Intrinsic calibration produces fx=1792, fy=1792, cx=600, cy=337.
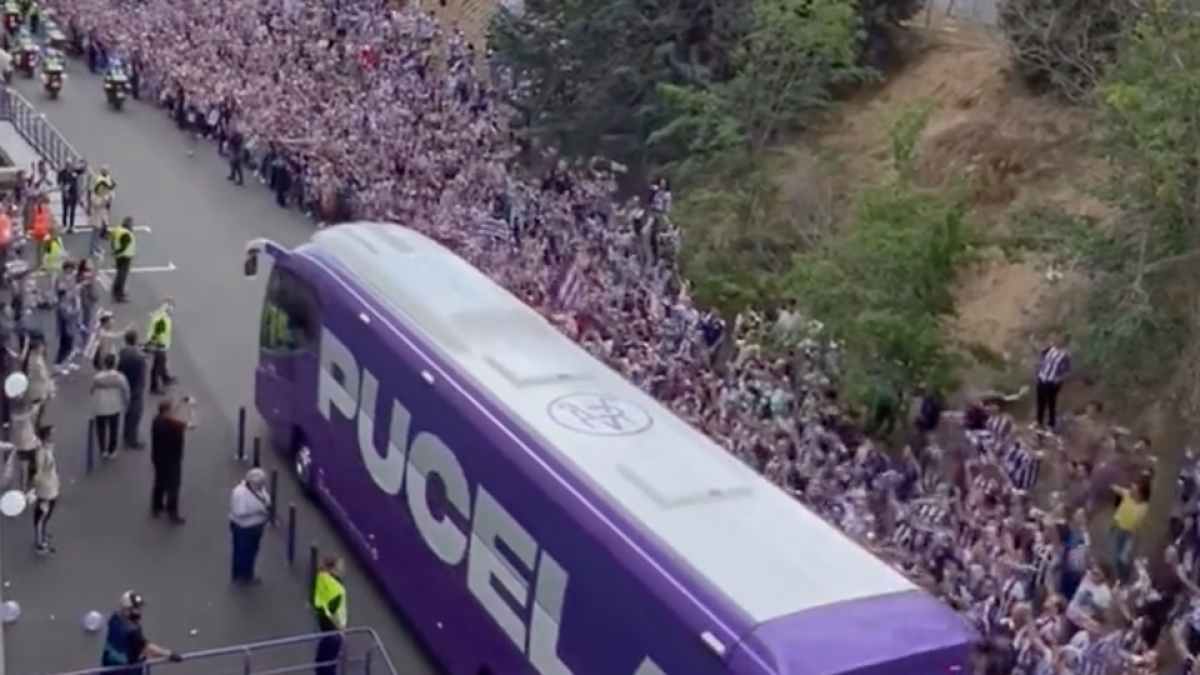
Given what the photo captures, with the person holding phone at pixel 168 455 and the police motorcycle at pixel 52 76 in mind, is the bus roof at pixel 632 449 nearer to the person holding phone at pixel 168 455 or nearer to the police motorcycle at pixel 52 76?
the person holding phone at pixel 168 455

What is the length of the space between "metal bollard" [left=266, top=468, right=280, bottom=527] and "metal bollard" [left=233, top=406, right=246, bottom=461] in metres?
0.89

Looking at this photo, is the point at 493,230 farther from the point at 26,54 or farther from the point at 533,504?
the point at 26,54

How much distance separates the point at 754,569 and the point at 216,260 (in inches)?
744

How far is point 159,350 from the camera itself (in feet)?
70.5

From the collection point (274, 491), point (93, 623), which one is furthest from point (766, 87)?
point (93, 623)

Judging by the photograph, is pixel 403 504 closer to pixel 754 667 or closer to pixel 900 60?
pixel 754 667

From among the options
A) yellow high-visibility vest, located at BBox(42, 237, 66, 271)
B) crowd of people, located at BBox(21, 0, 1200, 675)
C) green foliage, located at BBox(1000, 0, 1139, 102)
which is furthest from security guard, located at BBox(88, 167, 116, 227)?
green foliage, located at BBox(1000, 0, 1139, 102)

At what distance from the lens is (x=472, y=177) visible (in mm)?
28062

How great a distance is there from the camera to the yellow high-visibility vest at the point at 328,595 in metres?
14.2

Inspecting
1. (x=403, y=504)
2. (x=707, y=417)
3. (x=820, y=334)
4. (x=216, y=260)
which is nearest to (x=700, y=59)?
(x=216, y=260)

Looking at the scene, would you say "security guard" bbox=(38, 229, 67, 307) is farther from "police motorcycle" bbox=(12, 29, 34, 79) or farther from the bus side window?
"police motorcycle" bbox=(12, 29, 34, 79)

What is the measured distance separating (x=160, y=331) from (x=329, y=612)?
7.76 m

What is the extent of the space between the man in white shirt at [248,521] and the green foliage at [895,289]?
6817 millimetres

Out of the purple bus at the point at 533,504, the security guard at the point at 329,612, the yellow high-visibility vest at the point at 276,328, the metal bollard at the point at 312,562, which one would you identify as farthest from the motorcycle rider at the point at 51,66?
the security guard at the point at 329,612
